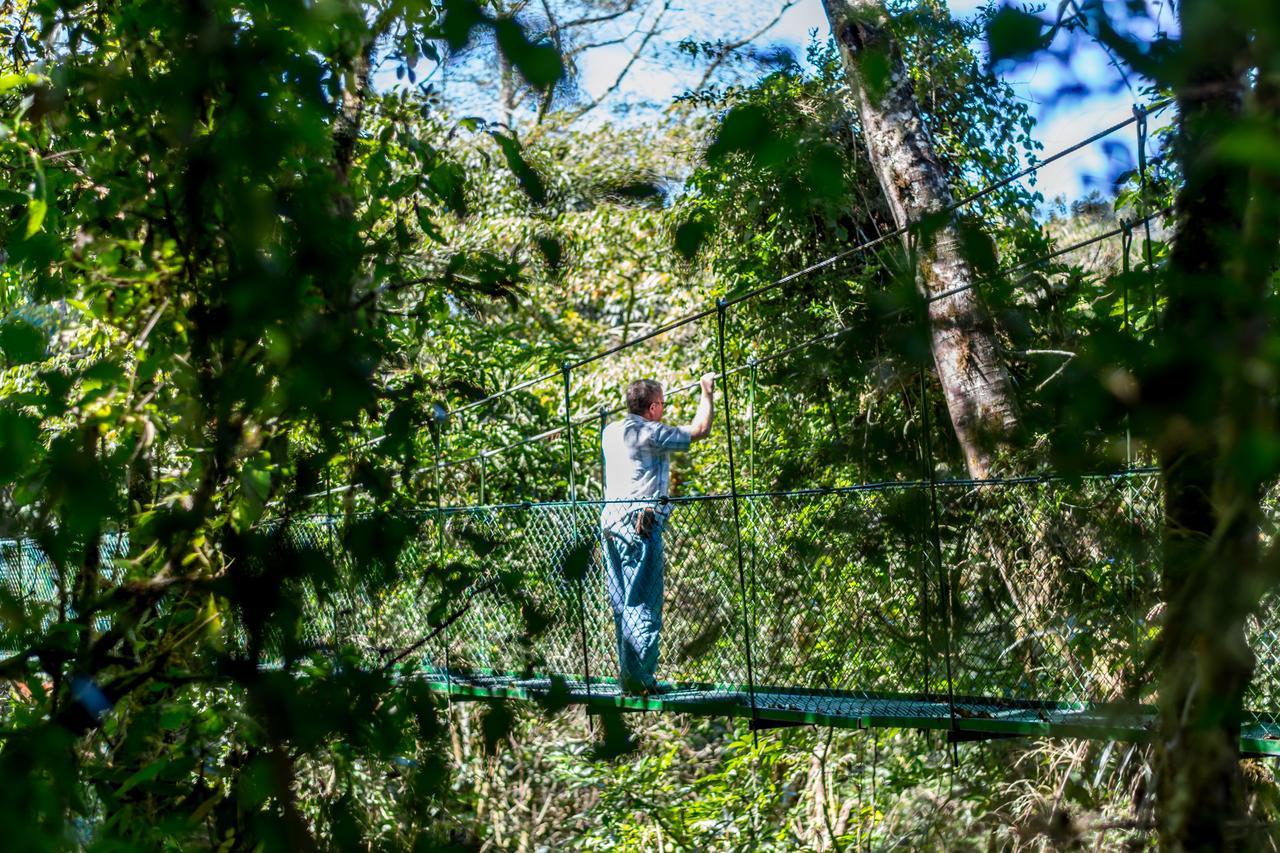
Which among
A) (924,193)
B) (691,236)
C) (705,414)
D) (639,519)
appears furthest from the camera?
(924,193)

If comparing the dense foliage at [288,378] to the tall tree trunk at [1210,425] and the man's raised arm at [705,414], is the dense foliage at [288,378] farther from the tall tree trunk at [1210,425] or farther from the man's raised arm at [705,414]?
the man's raised arm at [705,414]

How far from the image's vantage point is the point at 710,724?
5.59 m

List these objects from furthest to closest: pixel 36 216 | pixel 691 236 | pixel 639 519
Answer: pixel 639 519 < pixel 36 216 < pixel 691 236

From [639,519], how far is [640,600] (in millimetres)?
203

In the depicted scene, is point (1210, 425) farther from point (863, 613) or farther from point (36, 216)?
point (863, 613)

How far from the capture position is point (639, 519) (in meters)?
2.97

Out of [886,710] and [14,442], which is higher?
[14,442]

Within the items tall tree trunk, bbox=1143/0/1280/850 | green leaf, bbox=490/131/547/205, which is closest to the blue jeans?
green leaf, bbox=490/131/547/205

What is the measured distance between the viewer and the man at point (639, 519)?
2.97 metres

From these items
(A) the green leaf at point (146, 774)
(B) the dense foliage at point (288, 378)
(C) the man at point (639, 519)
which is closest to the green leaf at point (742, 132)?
(B) the dense foliage at point (288, 378)

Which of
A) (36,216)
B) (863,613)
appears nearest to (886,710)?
(863,613)

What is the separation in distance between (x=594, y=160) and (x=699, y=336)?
2.66m

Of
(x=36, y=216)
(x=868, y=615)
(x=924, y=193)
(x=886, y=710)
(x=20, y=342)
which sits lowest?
(x=886, y=710)

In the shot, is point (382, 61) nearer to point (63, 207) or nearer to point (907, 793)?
point (63, 207)
